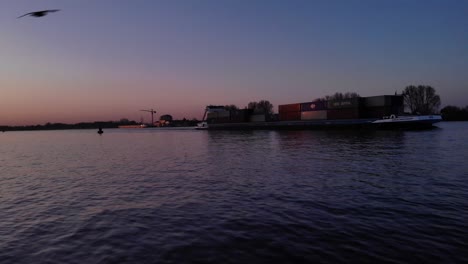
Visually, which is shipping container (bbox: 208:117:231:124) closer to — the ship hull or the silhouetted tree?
the ship hull

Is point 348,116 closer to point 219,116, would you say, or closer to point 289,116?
point 289,116

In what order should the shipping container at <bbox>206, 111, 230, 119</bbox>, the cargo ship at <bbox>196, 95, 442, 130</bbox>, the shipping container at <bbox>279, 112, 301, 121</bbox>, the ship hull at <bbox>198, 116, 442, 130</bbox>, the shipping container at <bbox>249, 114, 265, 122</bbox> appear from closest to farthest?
the ship hull at <bbox>198, 116, 442, 130</bbox>, the cargo ship at <bbox>196, 95, 442, 130</bbox>, the shipping container at <bbox>279, 112, 301, 121</bbox>, the shipping container at <bbox>249, 114, 265, 122</bbox>, the shipping container at <bbox>206, 111, 230, 119</bbox>

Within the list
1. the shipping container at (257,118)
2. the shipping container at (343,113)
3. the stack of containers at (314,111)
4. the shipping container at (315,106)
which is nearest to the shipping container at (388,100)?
the shipping container at (343,113)

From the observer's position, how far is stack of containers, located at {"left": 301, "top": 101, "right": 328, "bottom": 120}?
99.7 metres

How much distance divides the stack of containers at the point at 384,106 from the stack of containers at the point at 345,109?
2603 mm

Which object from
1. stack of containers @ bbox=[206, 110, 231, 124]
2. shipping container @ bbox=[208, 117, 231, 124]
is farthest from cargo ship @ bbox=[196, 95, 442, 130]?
stack of containers @ bbox=[206, 110, 231, 124]

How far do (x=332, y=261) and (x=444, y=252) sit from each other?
2.86 meters

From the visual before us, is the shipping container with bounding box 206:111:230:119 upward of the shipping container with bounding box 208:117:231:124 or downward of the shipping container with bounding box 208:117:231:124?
upward

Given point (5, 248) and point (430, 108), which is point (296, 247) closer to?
point (5, 248)

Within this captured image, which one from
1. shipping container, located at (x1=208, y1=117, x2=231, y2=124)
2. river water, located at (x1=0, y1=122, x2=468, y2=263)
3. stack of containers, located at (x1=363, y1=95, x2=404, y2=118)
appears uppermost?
stack of containers, located at (x1=363, y1=95, x2=404, y2=118)

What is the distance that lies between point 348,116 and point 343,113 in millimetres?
1876

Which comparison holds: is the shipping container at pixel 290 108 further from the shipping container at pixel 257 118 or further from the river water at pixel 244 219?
the river water at pixel 244 219

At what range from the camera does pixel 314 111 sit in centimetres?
10225

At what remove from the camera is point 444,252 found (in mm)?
8336
